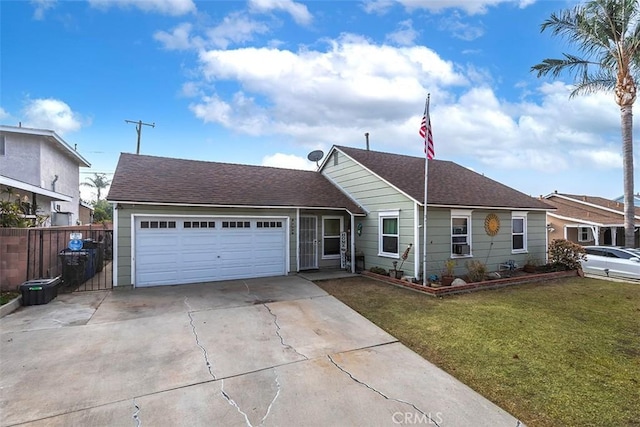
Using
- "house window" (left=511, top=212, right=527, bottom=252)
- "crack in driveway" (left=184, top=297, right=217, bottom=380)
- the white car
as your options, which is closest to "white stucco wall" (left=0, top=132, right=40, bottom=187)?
"crack in driveway" (left=184, top=297, right=217, bottom=380)

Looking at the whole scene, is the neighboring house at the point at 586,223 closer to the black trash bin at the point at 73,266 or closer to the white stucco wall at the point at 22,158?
the black trash bin at the point at 73,266

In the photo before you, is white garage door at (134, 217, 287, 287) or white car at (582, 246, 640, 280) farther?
white car at (582, 246, 640, 280)

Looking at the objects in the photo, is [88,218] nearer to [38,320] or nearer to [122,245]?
[122,245]

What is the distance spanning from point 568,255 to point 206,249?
1304 cm

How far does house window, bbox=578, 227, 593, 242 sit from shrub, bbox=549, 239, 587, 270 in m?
8.99

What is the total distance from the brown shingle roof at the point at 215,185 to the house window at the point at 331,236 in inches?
A: 33.3

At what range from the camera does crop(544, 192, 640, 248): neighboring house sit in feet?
58.5

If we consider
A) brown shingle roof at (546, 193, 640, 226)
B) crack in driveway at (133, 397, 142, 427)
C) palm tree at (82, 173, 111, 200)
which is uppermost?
palm tree at (82, 173, 111, 200)

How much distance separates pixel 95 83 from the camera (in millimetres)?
12484

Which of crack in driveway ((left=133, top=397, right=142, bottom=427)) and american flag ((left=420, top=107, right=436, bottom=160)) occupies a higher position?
american flag ((left=420, top=107, right=436, bottom=160))

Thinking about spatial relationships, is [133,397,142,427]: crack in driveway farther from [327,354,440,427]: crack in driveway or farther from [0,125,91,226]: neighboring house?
[0,125,91,226]: neighboring house

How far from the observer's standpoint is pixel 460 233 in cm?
1122

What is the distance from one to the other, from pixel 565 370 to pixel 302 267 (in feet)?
28.7

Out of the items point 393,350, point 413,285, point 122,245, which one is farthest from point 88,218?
point 393,350
